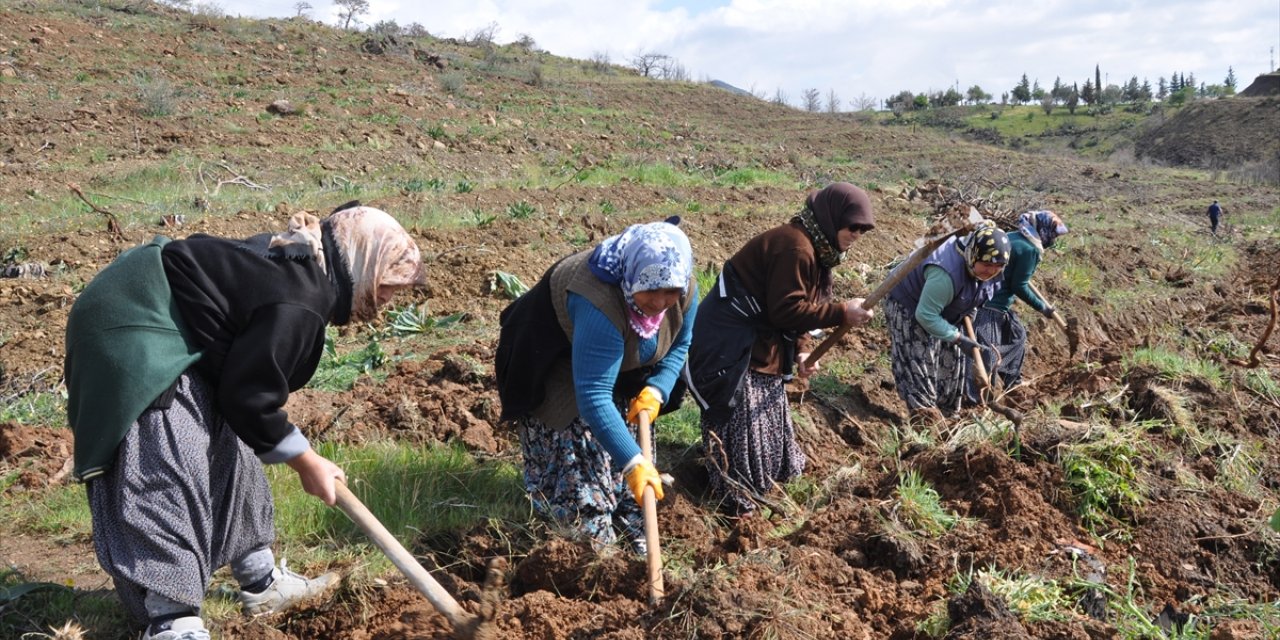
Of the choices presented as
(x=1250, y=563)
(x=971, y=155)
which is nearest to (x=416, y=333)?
(x=1250, y=563)

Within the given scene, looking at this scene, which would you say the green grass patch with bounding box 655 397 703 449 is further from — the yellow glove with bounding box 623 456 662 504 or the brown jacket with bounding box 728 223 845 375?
the yellow glove with bounding box 623 456 662 504

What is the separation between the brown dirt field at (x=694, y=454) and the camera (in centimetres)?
300

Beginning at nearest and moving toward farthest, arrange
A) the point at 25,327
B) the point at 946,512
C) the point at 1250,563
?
1. the point at 1250,563
2. the point at 946,512
3. the point at 25,327

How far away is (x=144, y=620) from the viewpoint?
8.54 ft

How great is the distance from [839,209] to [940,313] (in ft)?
4.79

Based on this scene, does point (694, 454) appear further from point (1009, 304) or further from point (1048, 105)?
point (1048, 105)

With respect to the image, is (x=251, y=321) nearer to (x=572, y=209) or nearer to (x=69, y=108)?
(x=572, y=209)

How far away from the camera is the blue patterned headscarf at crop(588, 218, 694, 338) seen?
2.98 m

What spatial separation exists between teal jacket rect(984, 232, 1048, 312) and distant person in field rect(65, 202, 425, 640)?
4307 mm

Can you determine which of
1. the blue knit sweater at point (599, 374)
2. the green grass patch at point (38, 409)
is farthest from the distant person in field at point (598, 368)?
the green grass patch at point (38, 409)

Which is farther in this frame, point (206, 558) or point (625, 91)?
point (625, 91)

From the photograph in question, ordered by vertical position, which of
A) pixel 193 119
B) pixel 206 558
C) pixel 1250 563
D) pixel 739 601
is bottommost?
pixel 1250 563

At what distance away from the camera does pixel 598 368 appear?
3117 mm

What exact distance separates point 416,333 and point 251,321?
13.4 feet
